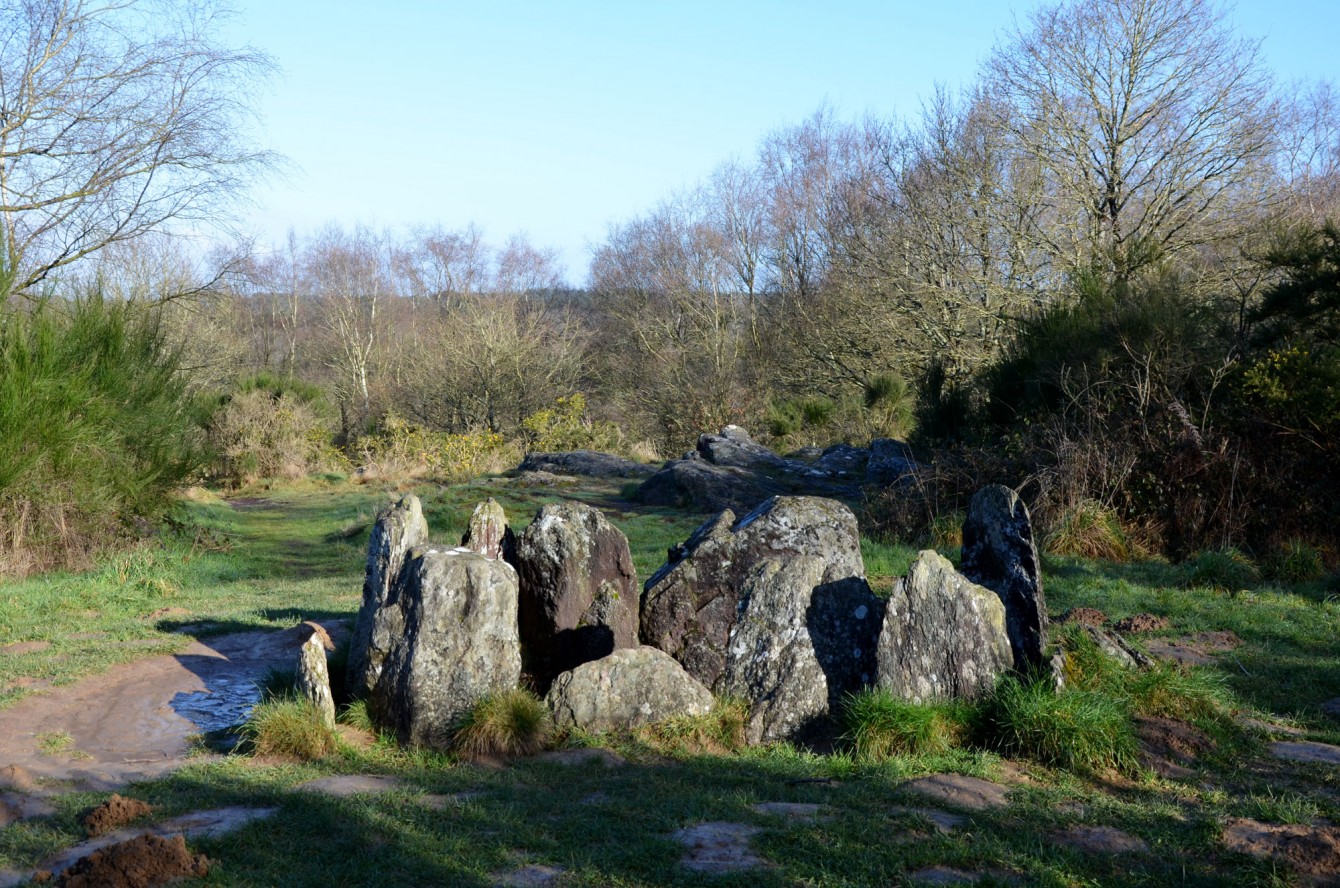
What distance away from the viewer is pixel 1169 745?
5.82m

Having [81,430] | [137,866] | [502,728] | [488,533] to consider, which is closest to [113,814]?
[137,866]

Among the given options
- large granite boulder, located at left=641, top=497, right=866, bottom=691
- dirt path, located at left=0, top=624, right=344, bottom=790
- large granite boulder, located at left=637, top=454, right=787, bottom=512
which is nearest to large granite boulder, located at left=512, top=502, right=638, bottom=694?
large granite boulder, located at left=641, top=497, right=866, bottom=691

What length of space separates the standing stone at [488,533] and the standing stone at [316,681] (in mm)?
1446

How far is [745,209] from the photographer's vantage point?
37.5m

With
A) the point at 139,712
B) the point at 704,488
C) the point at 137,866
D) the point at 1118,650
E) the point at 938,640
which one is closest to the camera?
the point at 137,866

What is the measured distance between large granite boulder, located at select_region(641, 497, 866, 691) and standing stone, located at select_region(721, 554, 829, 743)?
0.35ft

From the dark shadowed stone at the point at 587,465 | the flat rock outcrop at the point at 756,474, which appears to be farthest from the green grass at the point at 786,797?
the dark shadowed stone at the point at 587,465

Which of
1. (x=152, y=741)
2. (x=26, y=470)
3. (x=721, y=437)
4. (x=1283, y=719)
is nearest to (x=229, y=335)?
(x=721, y=437)

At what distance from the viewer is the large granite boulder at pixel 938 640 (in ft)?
20.2

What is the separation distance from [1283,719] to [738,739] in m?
3.37

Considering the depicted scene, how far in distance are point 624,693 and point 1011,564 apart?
8.70ft

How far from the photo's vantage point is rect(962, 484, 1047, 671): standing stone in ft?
21.4

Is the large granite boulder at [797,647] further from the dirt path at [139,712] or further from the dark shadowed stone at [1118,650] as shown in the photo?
the dirt path at [139,712]

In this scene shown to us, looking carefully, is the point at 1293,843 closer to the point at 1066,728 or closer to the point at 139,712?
the point at 1066,728
